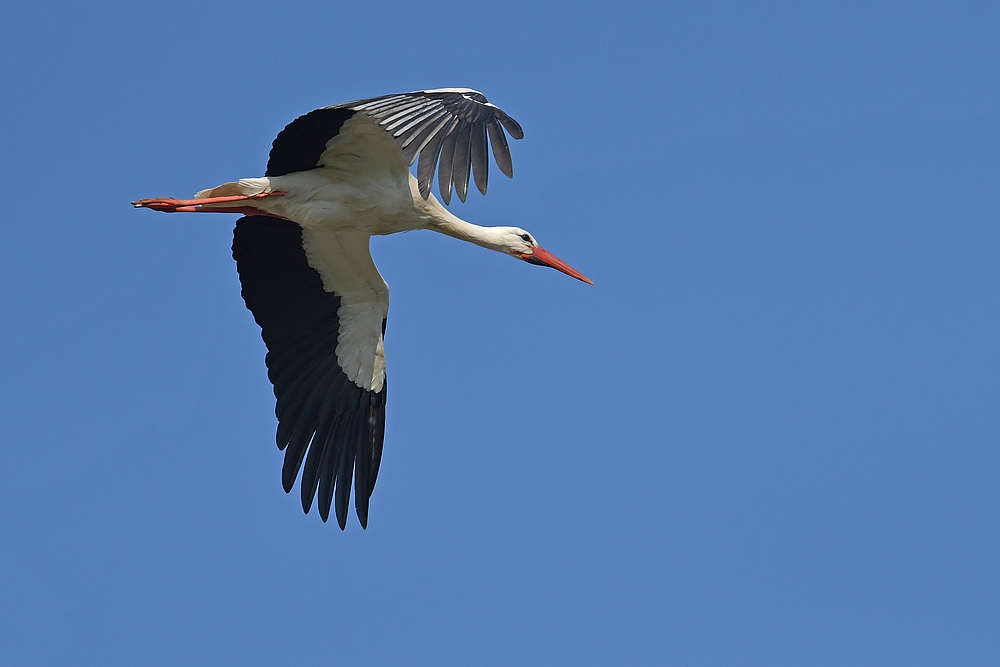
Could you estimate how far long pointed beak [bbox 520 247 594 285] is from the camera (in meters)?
9.61

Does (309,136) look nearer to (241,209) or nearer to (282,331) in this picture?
(241,209)

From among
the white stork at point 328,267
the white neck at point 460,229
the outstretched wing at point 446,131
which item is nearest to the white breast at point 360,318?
the white stork at point 328,267

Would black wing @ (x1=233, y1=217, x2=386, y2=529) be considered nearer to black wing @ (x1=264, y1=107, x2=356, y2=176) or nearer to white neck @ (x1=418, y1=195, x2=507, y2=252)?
black wing @ (x1=264, y1=107, x2=356, y2=176)

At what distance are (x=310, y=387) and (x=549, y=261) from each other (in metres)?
1.87

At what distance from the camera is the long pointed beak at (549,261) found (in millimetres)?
9609

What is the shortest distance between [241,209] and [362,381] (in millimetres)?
1655

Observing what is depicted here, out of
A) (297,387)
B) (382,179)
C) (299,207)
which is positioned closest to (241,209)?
(299,207)

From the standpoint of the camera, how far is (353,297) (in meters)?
9.46

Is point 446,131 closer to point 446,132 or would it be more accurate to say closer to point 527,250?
point 446,132

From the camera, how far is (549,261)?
9.67 m

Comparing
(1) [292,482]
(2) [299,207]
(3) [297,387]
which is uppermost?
(2) [299,207]

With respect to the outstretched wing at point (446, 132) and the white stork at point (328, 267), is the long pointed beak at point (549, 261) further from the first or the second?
the outstretched wing at point (446, 132)

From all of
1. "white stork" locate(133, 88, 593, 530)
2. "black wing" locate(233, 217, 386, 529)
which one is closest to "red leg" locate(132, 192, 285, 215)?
"white stork" locate(133, 88, 593, 530)

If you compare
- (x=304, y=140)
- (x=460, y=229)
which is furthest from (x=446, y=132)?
(x=460, y=229)
